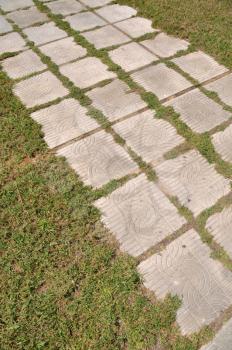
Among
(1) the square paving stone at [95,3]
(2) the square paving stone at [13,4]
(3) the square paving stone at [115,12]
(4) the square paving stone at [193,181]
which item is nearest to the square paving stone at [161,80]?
(4) the square paving stone at [193,181]

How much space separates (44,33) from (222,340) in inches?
224

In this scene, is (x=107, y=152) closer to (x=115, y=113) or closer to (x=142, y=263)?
(x=115, y=113)

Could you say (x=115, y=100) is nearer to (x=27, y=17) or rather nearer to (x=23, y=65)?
(x=23, y=65)

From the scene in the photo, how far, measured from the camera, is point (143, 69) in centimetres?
571

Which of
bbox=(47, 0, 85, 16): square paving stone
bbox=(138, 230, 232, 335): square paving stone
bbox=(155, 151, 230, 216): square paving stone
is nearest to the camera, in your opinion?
bbox=(138, 230, 232, 335): square paving stone

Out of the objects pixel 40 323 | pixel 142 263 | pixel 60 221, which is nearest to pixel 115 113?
pixel 60 221

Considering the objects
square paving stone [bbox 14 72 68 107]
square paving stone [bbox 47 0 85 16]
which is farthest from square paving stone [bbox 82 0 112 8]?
square paving stone [bbox 14 72 68 107]

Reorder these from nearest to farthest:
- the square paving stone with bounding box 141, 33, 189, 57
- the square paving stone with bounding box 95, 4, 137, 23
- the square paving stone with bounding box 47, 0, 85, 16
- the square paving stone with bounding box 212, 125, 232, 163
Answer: the square paving stone with bounding box 212, 125, 232, 163, the square paving stone with bounding box 141, 33, 189, 57, the square paving stone with bounding box 95, 4, 137, 23, the square paving stone with bounding box 47, 0, 85, 16

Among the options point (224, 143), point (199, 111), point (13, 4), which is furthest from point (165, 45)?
point (13, 4)

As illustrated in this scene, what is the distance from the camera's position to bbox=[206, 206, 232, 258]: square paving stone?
12.0ft

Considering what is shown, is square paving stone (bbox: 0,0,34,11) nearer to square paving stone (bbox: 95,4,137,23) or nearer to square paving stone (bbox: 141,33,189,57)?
square paving stone (bbox: 95,4,137,23)

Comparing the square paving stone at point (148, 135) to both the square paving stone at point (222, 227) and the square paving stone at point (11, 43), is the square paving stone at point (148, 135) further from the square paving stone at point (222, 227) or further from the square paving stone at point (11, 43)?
the square paving stone at point (11, 43)

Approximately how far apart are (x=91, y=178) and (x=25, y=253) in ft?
3.71

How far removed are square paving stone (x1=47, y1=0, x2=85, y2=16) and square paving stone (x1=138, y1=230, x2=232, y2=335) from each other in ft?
17.6
